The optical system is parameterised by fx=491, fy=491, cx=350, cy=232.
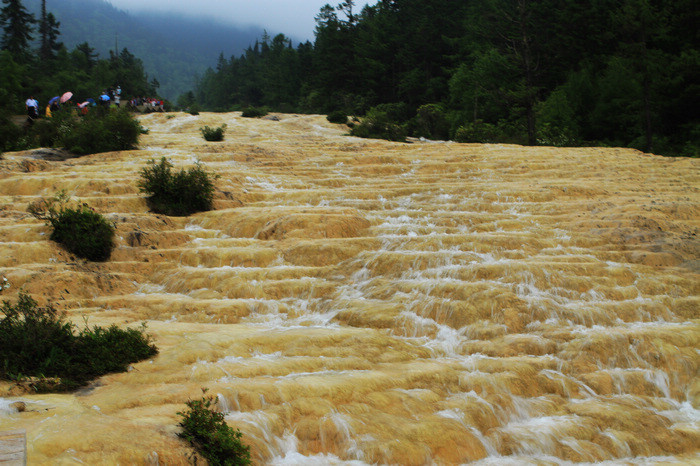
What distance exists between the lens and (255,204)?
16.0 meters

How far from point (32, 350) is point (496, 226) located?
10.9 meters

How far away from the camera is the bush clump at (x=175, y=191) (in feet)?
48.2

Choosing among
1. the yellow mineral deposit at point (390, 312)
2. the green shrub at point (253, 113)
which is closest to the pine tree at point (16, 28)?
the green shrub at point (253, 113)

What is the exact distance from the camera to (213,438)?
509 centimetres

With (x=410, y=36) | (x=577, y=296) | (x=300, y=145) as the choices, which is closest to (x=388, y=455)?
(x=577, y=296)

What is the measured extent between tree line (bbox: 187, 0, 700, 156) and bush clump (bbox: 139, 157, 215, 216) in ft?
68.2

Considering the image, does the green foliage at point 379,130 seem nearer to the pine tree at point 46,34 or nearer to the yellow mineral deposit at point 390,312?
the yellow mineral deposit at point 390,312

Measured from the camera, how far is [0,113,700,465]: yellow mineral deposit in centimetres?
582

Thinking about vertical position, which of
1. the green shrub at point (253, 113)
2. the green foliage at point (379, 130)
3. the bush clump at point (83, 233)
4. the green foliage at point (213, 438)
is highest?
the green shrub at point (253, 113)

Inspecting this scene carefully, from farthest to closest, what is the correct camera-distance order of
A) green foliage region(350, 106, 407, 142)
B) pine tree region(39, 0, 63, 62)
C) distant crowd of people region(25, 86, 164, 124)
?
1. pine tree region(39, 0, 63, 62)
2. green foliage region(350, 106, 407, 142)
3. distant crowd of people region(25, 86, 164, 124)

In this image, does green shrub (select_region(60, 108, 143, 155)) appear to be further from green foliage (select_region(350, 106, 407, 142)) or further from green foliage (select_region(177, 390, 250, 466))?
green foliage (select_region(177, 390, 250, 466))

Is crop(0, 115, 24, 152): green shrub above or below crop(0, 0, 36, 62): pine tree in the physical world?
below

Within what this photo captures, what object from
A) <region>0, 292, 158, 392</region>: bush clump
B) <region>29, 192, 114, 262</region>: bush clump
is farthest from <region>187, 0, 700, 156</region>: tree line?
<region>0, 292, 158, 392</region>: bush clump

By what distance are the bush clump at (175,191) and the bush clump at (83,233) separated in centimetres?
279
